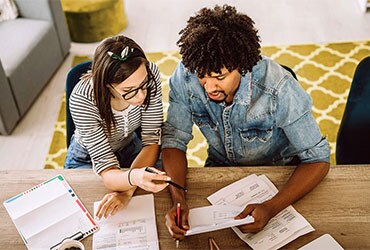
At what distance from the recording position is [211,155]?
6.33 ft

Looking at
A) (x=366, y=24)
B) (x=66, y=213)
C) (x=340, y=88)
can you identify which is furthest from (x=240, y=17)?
(x=366, y=24)

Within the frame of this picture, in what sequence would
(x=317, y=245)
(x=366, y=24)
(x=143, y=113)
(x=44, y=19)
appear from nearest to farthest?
(x=317, y=245)
(x=143, y=113)
(x=44, y=19)
(x=366, y=24)

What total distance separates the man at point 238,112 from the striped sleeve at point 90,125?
21 centimetres

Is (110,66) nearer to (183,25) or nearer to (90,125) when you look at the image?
(90,125)

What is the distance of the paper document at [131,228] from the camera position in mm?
1486

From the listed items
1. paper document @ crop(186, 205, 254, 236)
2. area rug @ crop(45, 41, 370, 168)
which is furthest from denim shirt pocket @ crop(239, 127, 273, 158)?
area rug @ crop(45, 41, 370, 168)

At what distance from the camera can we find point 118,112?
5.77 feet

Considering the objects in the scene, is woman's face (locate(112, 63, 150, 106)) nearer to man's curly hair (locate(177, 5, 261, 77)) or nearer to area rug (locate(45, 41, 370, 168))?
man's curly hair (locate(177, 5, 261, 77))

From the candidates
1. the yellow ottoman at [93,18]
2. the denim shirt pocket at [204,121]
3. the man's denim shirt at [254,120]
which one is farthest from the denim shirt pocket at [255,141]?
the yellow ottoman at [93,18]

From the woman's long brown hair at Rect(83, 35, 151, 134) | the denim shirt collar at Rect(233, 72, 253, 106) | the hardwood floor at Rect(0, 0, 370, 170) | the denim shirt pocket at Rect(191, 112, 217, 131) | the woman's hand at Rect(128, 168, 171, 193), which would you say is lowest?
the hardwood floor at Rect(0, 0, 370, 170)

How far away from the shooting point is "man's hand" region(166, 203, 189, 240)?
1.47 m

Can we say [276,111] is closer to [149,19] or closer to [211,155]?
[211,155]

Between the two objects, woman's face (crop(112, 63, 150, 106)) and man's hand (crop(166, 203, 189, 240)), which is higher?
woman's face (crop(112, 63, 150, 106))

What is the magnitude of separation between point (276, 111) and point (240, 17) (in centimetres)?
35
